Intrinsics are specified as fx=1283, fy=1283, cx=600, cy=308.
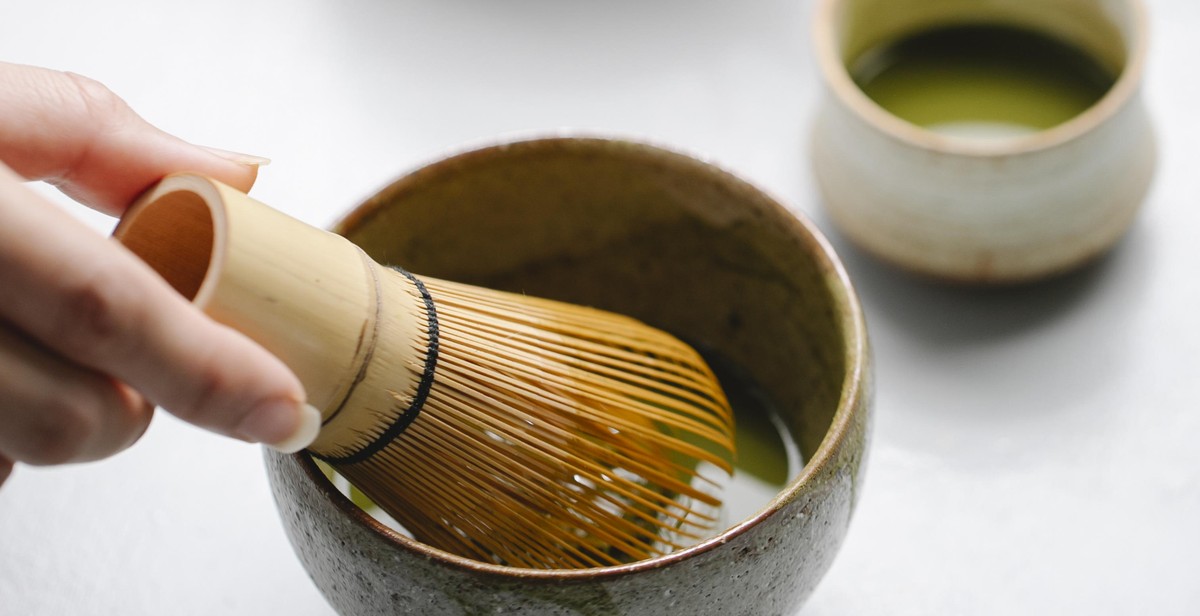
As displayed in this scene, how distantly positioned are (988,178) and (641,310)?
22 cm

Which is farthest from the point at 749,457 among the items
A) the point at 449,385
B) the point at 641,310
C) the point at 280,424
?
the point at 280,424

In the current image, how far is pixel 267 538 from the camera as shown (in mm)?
752

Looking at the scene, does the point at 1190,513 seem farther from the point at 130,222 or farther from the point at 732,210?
the point at 130,222

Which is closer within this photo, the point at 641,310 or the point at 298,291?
the point at 298,291

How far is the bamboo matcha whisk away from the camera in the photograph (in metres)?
0.44

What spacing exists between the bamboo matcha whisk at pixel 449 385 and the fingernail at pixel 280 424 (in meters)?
0.03

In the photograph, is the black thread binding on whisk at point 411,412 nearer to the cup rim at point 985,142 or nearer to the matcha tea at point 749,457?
the matcha tea at point 749,457

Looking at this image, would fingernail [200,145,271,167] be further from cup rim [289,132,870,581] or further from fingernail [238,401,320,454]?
fingernail [238,401,320,454]

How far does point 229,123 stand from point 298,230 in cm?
54

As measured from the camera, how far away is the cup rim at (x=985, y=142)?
0.74m

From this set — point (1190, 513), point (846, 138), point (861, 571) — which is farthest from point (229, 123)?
point (1190, 513)

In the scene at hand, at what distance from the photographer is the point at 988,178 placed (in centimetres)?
75

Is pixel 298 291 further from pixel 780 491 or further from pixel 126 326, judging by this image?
pixel 780 491

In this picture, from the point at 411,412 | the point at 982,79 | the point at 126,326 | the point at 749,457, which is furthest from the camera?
the point at 982,79
